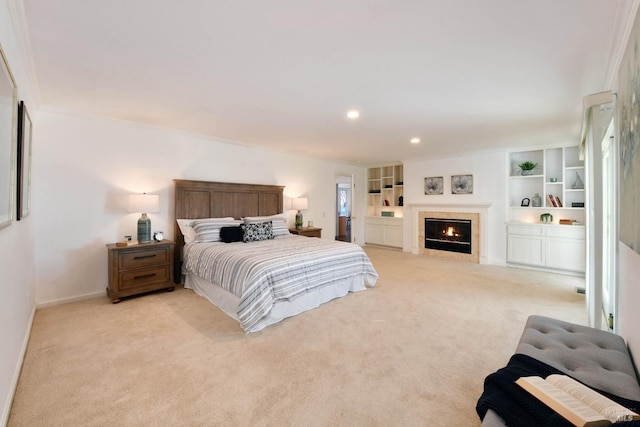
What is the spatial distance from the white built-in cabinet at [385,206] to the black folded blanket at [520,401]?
6223 millimetres

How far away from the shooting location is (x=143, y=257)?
12.2 feet

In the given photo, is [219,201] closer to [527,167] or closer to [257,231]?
[257,231]

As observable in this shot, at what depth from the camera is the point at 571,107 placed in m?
3.40

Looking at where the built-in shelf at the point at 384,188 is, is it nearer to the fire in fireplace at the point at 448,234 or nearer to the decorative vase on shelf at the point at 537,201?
the fire in fireplace at the point at 448,234

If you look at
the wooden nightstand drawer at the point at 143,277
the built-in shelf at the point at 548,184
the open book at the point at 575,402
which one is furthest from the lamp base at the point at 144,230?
the built-in shelf at the point at 548,184

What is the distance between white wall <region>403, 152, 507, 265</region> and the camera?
5.80 m

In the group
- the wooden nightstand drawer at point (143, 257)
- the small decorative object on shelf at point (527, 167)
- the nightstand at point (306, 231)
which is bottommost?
the wooden nightstand drawer at point (143, 257)

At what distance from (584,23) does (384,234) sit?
619 centimetres

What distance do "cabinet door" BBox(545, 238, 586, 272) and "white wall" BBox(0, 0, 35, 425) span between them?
696cm

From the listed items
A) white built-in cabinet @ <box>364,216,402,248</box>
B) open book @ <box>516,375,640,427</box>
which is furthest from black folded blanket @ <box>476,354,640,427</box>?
white built-in cabinet @ <box>364,216,402,248</box>

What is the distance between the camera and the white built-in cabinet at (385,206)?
24.9 ft

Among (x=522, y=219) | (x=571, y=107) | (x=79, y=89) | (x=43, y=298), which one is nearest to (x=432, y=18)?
(x=571, y=107)

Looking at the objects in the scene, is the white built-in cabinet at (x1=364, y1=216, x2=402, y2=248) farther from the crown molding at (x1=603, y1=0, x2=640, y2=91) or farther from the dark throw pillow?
the crown molding at (x1=603, y1=0, x2=640, y2=91)

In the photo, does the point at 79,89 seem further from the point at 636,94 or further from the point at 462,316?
the point at 462,316
